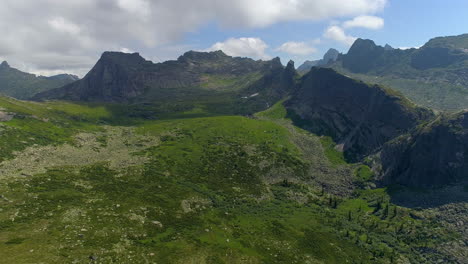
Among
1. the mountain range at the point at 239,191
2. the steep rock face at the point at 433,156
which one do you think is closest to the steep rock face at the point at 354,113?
the mountain range at the point at 239,191

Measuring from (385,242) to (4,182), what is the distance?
9571 centimetres

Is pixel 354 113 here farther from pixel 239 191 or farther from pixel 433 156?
pixel 239 191

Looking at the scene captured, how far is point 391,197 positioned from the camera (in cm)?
8656

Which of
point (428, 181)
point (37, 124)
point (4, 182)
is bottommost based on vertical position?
point (428, 181)

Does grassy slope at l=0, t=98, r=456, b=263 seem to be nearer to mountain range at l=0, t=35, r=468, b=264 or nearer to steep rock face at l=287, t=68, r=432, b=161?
mountain range at l=0, t=35, r=468, b=264

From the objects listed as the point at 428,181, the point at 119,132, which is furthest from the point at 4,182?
the point at 428,181

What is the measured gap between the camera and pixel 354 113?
152 metres

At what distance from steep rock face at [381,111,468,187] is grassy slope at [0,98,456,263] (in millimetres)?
11586

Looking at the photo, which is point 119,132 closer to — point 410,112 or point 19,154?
point 19,154

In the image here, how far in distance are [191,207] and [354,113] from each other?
403 feet

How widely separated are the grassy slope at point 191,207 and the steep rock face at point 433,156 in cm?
1159

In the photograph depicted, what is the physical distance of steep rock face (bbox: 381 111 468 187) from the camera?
276ft

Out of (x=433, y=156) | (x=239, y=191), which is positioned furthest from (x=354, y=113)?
(x=239, y=191)

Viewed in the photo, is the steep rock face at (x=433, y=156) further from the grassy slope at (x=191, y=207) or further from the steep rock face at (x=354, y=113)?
Answer: the steep rock face at (x=354, y=113)
